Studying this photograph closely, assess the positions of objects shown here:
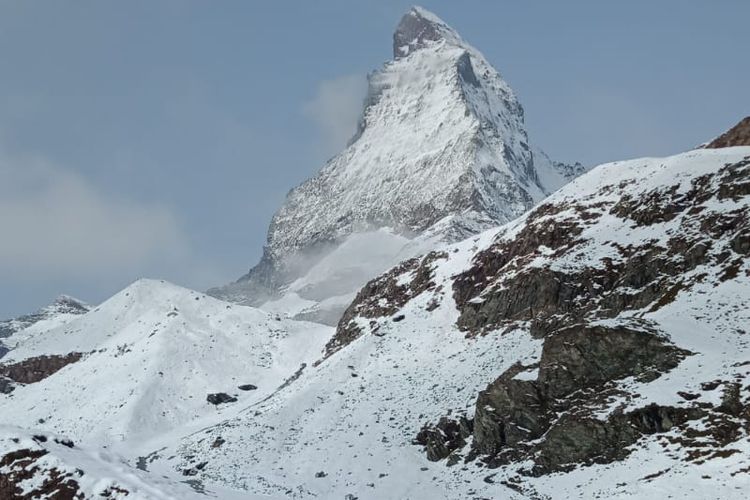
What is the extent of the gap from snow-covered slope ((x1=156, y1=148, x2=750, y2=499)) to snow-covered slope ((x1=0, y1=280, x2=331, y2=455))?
63.0 feet

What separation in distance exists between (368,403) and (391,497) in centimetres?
1862

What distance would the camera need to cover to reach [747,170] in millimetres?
67562

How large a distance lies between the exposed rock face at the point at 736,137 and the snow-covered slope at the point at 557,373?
23.8 ft

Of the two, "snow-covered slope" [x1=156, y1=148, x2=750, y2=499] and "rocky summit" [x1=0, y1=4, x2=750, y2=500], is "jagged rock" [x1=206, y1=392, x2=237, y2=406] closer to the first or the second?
"rocky summit" [x1=0, y1=4, x2=750, y2=500]

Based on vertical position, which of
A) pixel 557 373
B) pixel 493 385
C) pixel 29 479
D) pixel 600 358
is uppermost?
pixel 493 385

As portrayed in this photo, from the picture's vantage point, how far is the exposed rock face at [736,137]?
82.9 metres

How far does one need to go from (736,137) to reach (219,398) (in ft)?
237

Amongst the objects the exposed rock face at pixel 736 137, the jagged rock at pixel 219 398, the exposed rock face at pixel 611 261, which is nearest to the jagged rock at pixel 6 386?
the jagged rock at pixel 219 398

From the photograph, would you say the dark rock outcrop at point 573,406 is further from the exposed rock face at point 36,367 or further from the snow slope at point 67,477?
the exposed rock face at point 36,367

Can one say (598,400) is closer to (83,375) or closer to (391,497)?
(391,497)

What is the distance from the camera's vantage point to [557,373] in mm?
49750

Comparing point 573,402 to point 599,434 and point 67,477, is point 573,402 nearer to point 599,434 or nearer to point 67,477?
point 599,434

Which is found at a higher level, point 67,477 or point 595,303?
point 595,303

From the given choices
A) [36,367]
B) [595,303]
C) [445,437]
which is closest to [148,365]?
[36,367]
